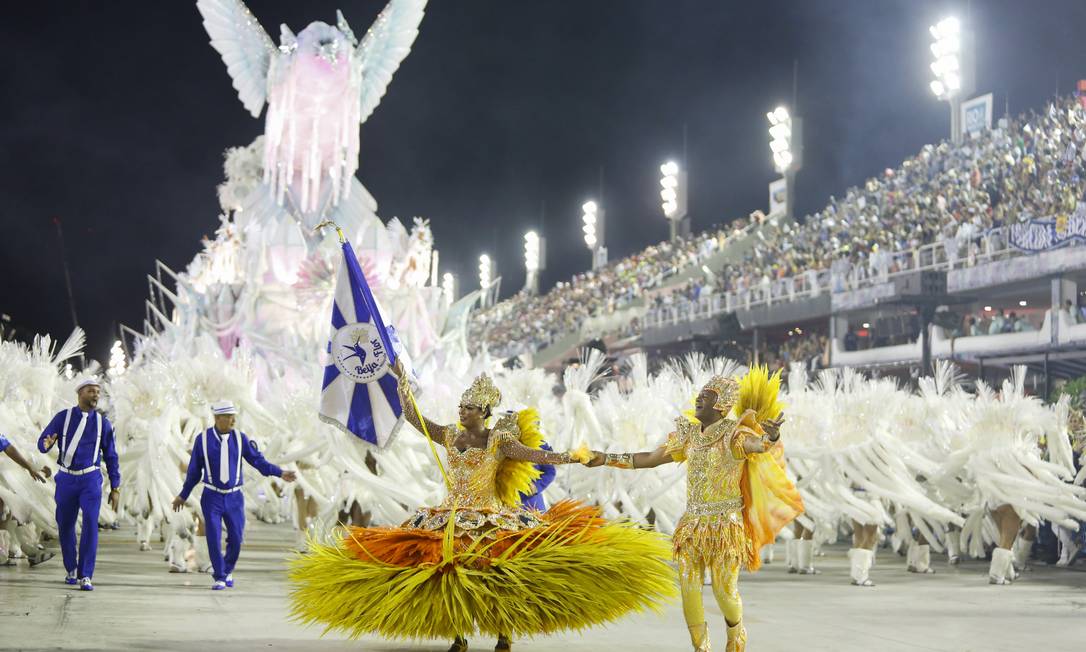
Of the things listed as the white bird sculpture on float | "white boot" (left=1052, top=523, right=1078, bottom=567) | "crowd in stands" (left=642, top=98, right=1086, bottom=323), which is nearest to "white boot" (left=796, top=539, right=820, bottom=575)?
"white boot" (left=1052, top=523, right=1078, bottom=567)

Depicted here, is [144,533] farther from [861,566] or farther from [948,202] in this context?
[948,202]

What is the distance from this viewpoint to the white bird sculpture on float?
30.9m

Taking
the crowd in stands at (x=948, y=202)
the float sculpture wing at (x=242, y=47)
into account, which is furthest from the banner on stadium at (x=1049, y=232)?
the float sculpture wing at (x=242, y=47)

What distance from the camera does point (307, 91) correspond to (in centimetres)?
3106

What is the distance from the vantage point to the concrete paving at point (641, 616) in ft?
24.3

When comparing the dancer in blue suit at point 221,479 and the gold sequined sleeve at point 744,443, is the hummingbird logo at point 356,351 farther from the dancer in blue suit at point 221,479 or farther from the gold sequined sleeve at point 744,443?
the gold sequined sleeve at point 744,443

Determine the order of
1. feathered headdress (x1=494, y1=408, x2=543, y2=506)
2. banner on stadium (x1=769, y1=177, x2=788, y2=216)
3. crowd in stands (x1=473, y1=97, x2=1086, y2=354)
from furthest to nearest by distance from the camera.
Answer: banner on stadium (x1=769, y1=177, x2=788, y2=216), crowd in stands (x1=473, y1=97, x2=1086, y2=354), feathered headdress (x1=494, y1=408, x2=543, y2=506)

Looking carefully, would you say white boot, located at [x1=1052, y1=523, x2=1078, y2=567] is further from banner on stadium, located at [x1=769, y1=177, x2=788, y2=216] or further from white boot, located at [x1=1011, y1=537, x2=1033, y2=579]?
banner on stadium, located at [x1=769, y1=177, x2=788, y2=216]

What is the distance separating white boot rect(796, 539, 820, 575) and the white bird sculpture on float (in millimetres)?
20253

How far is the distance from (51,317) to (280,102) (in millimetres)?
17051

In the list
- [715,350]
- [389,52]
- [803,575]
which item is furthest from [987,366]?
[389,52]

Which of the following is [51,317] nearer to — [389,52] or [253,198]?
[253,198]

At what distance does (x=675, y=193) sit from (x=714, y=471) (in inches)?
2385

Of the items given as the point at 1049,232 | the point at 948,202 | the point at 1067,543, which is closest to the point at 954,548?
the point at 1067,543
